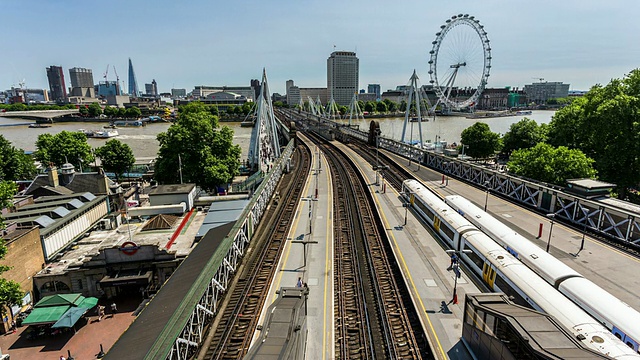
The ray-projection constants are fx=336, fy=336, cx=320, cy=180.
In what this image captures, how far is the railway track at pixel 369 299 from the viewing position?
14250 mm

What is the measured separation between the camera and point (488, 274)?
706 inches

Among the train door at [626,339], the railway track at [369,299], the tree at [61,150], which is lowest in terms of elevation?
the railway track at [369,299]

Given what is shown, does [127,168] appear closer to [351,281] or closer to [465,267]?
[351,281]

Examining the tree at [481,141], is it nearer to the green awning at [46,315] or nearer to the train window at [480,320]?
the train window at [480,320]

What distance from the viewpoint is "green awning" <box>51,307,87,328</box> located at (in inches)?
792

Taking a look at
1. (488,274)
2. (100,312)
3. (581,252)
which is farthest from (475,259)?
(100,312)

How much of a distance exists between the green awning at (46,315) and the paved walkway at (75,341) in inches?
56.9

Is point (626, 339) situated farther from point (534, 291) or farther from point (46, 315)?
point (46, 315)

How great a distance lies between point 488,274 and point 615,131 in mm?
28212

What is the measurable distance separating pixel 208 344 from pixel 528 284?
14231mm

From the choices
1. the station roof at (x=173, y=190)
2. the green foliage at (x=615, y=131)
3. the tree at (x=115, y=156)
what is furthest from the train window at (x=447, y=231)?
the tree at (x=115, y=156)

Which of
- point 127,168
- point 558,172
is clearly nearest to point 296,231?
point 558,172

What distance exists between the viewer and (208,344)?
14.3m

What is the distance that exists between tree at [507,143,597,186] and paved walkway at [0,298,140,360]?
36.8m
